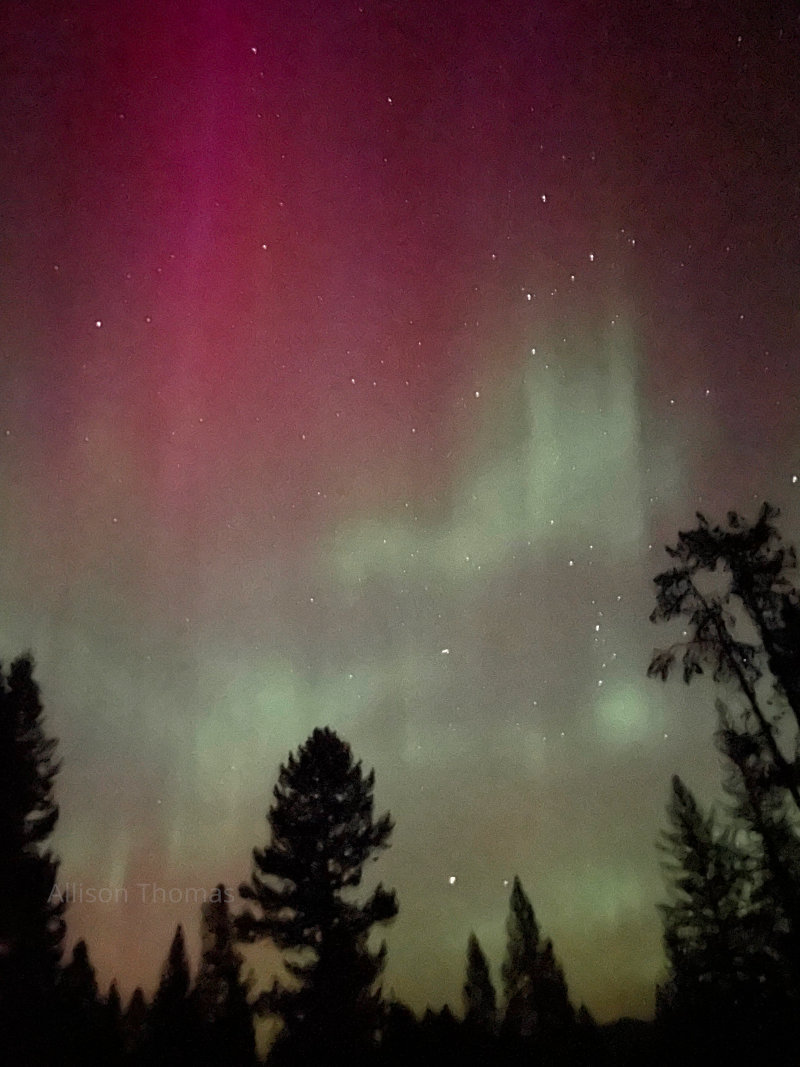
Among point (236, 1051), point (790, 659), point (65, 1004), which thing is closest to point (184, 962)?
point (236, 1051)

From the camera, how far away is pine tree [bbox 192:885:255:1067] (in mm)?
20203

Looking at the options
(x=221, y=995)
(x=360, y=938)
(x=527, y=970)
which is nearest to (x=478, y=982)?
(x=527, y=970)

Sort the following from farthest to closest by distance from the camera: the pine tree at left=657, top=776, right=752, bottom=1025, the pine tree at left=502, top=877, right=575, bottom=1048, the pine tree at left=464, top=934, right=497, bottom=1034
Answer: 1. the pine tree at left=464, top=934, right=497, bottom=1034
2. the pine tree at left=502, top=877, right=575, bottom=1048
3. the pine tree at left=657, top=776, right=752, bottom=1025

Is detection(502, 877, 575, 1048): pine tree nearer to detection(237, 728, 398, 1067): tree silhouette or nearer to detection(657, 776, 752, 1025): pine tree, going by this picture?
detection(657, 776, 752, 1025): pine tree

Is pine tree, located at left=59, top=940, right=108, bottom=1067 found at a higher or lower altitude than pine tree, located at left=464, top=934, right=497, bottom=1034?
lower

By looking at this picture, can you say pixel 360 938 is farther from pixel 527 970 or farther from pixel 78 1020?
pixel 527 970

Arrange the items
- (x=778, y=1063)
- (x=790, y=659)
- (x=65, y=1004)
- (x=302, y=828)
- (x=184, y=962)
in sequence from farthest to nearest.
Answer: (x=184, y=962) → (x=302, y=828) → (x=65, y=1004) → (x=790, y=659) → (x=778, y=1063)

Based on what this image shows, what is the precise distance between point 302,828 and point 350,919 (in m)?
2.77

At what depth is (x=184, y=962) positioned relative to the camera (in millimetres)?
35719

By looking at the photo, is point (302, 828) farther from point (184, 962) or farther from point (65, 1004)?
point (184, 962)

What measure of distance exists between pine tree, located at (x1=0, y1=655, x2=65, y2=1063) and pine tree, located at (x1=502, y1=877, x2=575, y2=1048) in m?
30.9

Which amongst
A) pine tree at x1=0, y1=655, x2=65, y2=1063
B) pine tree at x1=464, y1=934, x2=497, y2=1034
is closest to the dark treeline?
pine tree at x1=0, y1=655, x2=65, y2=1063

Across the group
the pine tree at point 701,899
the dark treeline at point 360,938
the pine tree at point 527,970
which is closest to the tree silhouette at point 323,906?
the dark treeline at point 360,938

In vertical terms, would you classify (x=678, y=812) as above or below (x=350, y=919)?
above
